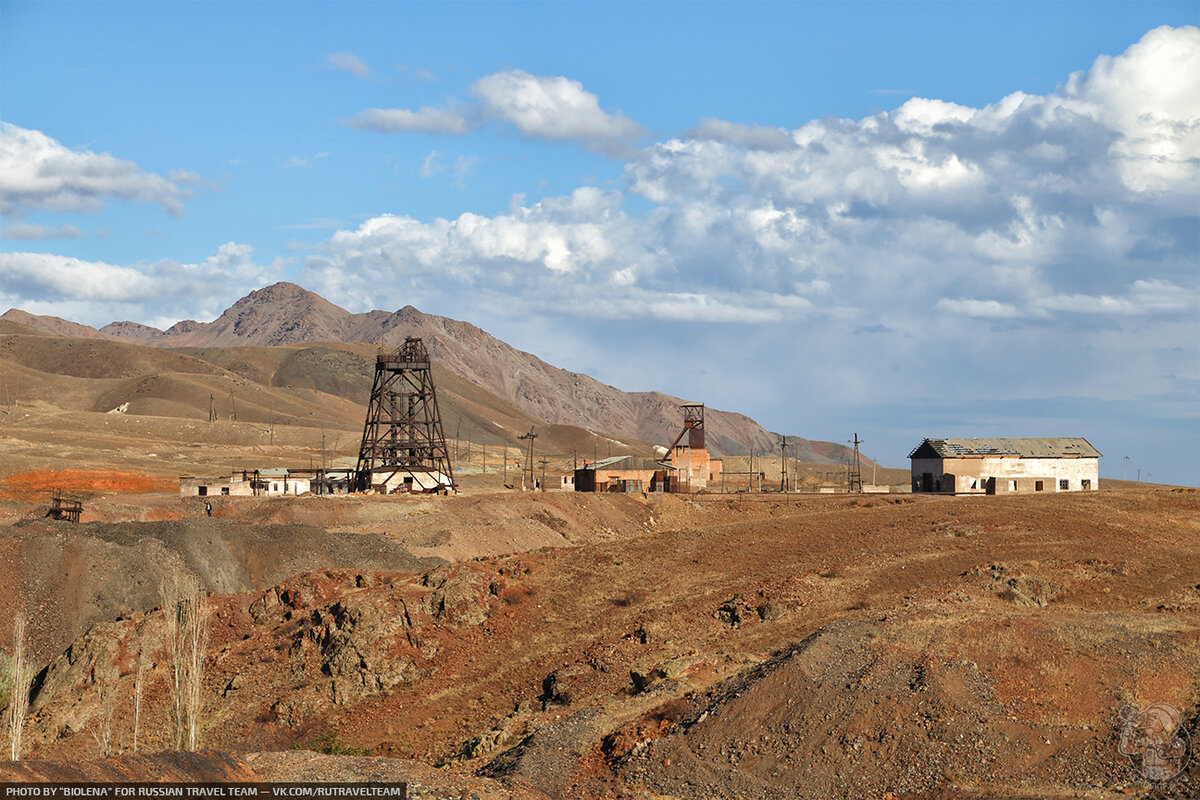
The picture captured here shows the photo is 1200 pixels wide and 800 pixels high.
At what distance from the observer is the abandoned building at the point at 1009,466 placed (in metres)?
90.0

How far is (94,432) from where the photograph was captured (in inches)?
5714

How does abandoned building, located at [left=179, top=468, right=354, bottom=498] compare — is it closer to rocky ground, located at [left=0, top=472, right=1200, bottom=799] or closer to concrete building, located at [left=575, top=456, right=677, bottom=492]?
rocky ground, located at [left=0, top=472, right=1200, bottom=799]

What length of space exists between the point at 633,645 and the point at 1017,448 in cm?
6382

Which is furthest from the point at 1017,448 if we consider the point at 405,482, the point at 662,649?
the point at 662,649

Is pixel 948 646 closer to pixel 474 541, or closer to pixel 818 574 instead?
pixel 818 574

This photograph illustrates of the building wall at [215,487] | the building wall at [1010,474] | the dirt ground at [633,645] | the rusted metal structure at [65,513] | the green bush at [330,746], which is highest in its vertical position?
the building wall at [1010,474]

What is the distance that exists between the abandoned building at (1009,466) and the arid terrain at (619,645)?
579 inches

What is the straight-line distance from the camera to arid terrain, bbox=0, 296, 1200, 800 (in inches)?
1050

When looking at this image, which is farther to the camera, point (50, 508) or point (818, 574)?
point (50, 508)

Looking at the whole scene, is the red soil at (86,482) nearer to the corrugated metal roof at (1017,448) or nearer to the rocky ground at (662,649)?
the rocky ground at (662,649)

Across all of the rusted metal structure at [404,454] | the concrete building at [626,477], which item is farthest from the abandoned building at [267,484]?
the concrete building at [626,477]

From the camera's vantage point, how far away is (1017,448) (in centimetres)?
9250

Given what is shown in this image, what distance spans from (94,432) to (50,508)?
88.0 metres

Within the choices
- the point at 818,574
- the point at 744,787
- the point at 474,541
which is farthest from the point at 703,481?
the point at 744,787
